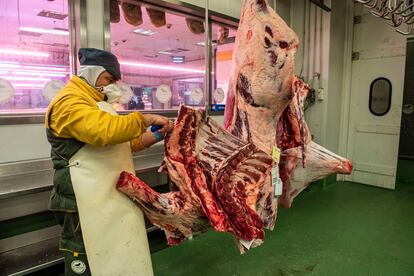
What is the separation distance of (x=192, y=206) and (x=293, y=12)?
373 cm

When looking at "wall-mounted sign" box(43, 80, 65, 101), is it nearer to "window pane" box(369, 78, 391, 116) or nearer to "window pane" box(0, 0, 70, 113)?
"window pane" box(0, 0, 70, 113)

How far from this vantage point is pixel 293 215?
127 inches

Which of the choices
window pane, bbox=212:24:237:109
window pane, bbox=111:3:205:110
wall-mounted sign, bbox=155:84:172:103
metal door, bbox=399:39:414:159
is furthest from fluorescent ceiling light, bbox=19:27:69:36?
metal door, bbox=399:39:414:159

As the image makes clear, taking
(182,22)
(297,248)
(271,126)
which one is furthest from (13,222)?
(182,22)

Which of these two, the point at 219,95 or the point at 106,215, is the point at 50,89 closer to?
the point at 106,215

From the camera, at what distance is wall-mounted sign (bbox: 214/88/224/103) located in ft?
11.2

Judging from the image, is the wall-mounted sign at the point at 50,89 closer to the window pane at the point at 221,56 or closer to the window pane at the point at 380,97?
the window pane at the point at 221,56

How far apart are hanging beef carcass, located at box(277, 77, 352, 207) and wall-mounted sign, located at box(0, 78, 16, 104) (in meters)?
1.64

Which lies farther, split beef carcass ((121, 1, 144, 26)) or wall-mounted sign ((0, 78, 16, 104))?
split beef carcass ((121, 1, 144, 26))

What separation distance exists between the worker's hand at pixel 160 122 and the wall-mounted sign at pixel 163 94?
164cm

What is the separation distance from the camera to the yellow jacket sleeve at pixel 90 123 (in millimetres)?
1084

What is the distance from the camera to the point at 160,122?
125 centimetres

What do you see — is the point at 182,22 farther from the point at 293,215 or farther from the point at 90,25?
the point at 293,215

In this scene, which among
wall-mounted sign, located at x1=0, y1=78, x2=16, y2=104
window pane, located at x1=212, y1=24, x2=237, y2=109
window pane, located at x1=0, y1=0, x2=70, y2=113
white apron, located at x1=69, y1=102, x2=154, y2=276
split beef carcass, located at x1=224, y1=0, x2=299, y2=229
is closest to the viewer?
white apron, located at x1=69, y1=102, x2=154, y2=276
